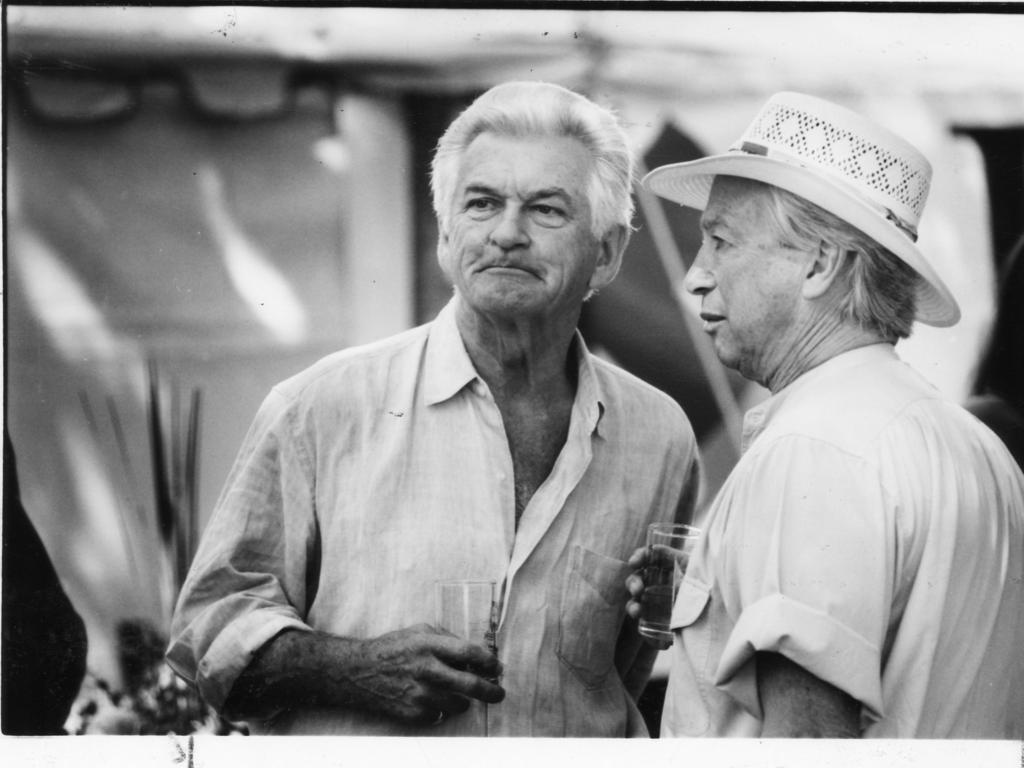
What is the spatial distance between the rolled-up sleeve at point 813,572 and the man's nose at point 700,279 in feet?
1.89

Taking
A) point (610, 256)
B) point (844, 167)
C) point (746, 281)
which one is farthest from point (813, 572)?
point (610, 256)

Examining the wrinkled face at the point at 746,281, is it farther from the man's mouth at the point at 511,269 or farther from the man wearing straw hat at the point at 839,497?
the man's mouth at the point at 511,269

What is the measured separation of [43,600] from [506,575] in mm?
1500

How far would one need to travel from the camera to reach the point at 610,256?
3.86 meters

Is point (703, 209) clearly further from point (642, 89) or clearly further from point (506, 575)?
point (506, 575)

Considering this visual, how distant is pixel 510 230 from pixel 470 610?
1.13 metres

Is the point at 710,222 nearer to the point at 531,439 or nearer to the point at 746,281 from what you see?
the point at 746,281

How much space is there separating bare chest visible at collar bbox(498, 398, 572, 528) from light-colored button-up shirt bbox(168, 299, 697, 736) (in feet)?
0.08

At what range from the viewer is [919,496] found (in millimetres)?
3002

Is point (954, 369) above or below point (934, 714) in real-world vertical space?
above

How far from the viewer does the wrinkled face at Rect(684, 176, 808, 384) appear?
3260 millimetres

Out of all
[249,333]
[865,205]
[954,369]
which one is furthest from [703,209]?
[249,333]

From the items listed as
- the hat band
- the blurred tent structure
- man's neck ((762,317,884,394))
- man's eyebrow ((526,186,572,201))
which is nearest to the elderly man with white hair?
man's eyebrow ((526,186,572,201))

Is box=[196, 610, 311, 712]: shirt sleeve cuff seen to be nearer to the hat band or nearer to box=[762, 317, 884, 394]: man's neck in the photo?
box=[762, 317, 884, 394]: man's neck
